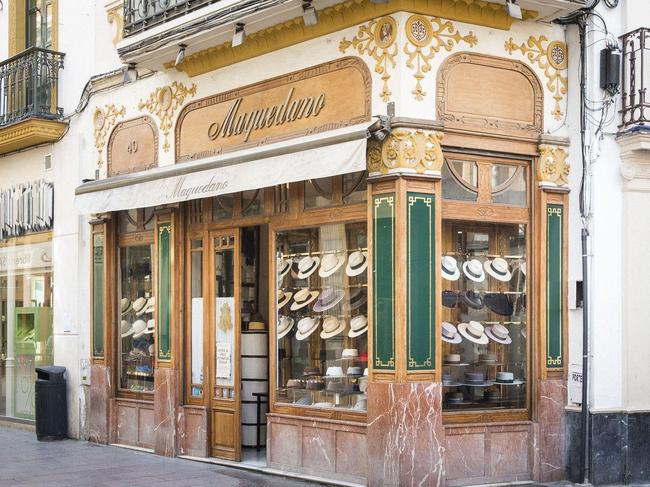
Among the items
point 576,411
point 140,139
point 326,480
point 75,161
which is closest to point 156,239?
point 140,139

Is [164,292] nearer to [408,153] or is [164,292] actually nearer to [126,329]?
[126,329]

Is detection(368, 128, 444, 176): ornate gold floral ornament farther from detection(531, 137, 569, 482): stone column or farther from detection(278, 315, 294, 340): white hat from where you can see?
detection(278, 315, 294, 340): white hat

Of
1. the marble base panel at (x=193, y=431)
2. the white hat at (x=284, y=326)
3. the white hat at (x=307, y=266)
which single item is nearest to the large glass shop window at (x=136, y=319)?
the marble base panel at (x=193, y=431)

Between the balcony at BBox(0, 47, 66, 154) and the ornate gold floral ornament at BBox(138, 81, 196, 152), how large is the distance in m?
2.58

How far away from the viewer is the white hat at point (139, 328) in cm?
1493

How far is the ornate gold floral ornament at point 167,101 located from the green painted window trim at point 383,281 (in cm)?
402

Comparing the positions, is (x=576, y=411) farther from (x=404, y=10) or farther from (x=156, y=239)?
(x=156, y=239)

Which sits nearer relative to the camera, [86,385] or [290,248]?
[290,248]

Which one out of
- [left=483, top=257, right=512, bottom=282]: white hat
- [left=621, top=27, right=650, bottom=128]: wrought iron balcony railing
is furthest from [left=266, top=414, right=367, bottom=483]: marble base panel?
[left=621, top=27, right=650, bottom=128]: wrought iron balcony railing

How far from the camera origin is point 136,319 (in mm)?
15086

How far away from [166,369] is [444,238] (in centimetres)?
466

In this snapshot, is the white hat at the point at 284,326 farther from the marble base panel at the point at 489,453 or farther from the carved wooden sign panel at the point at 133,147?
the carved wooden sign panel at the point at 133,147

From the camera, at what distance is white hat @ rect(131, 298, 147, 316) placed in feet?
49.0

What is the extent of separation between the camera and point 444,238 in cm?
1127
